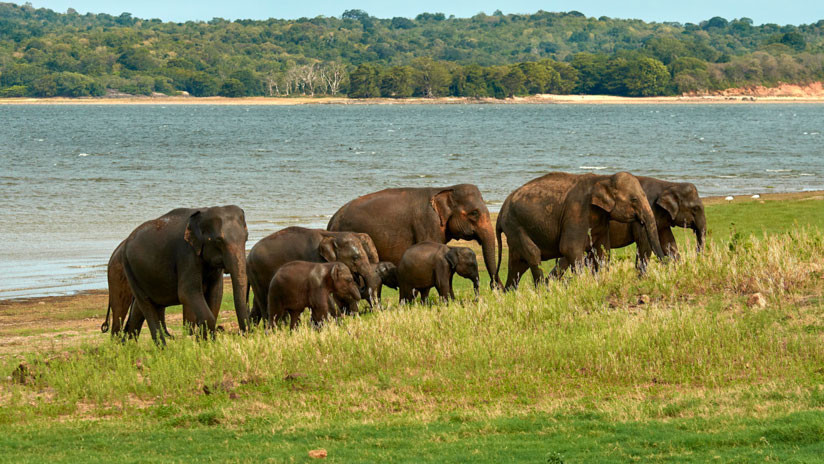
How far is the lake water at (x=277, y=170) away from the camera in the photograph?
103 ft

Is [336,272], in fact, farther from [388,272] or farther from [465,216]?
[465,216]

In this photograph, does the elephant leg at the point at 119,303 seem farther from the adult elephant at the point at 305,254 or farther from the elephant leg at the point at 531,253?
the elephant leg at the point at 531,253

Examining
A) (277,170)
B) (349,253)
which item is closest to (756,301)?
(349,253)

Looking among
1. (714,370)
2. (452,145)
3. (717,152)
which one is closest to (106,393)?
(714,370)

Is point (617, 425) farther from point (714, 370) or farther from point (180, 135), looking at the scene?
point (180, 135)

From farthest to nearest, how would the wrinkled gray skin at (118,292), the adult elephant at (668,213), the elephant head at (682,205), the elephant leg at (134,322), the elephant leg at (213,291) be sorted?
the elephant head at (682,205) → the adult elephant at (668,213) → the wrinkled gray skin at (118,292) → the elephant leg at (134,322) → the elephant leg at (213,291)

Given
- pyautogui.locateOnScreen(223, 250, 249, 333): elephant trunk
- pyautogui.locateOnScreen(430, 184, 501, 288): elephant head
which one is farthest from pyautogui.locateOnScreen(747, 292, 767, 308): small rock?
pyautogui.locateOnScreen(223, 250, 249, 333): elephant trunk

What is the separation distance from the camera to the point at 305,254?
1416 cm

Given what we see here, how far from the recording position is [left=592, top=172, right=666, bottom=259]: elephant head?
590 inches

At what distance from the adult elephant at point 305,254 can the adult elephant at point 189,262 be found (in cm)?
114

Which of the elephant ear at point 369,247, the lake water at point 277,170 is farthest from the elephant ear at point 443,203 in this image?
the lake water at point 277,170

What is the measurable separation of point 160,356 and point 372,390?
8.57ft

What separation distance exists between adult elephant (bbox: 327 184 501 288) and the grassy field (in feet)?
5.57

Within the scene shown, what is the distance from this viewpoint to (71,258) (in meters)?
26.5
